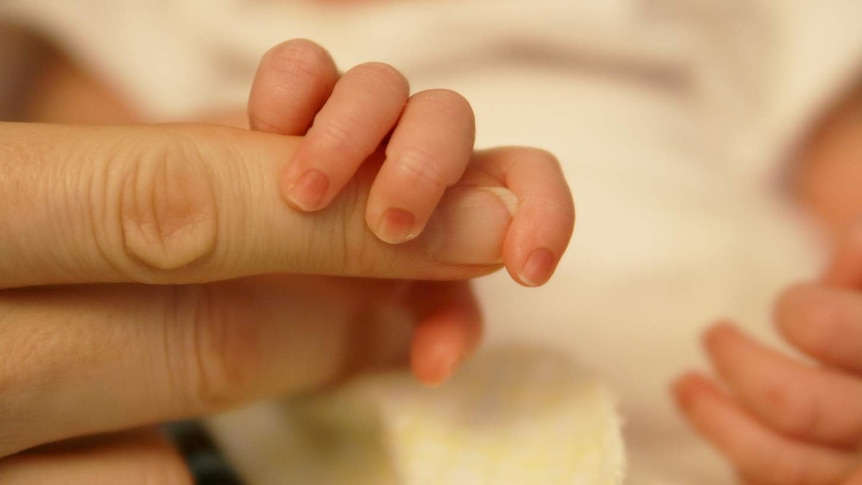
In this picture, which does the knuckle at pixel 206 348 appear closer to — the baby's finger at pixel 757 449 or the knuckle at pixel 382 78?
the knuckle at pixel 382 78

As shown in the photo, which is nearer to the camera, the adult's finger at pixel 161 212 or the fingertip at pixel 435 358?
the adult's finger at pixel 161 212

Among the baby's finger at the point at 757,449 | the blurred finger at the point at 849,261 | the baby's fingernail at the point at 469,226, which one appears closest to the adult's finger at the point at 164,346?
the baby's fingernail at the point at 469,226

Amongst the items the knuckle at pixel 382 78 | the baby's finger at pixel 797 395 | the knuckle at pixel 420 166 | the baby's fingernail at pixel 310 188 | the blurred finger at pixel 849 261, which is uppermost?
the knuckle at pixel 382 78

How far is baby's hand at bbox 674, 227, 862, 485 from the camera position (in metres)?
0.58

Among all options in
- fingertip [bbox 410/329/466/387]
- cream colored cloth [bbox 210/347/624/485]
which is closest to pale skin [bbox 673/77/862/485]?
cream colored cloth [bbox 210/347/624/485]

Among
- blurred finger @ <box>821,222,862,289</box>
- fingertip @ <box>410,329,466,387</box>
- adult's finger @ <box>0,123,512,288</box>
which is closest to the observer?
adult's finger @ <box>0,123,512,288</box>

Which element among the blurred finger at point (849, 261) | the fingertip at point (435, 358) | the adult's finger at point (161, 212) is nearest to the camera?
the adult's finger at point (161, 212)

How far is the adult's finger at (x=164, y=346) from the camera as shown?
1.40 feet

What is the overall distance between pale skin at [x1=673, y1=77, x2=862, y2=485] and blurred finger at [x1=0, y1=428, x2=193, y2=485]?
401mm

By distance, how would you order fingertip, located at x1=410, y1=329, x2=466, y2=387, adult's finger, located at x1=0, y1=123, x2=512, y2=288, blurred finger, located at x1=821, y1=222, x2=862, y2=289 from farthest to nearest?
blurred finger, located at x1=821, y1=222, x2=862, y2=289 → fingertip, located at x1=410, y1=329, x2=466, y2=387 → adult's finger, located at x1=0, y1=123, x2=512, y2=288

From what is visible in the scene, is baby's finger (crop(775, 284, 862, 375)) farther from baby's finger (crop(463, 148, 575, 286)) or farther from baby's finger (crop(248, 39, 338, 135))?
baby's finger (crop(248, 39, 338, 135))

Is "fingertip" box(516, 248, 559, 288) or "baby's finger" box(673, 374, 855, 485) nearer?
"fingertip" box(516, 248, 559, 288)

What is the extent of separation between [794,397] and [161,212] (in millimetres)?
463

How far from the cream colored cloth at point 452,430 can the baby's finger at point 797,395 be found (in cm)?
15
